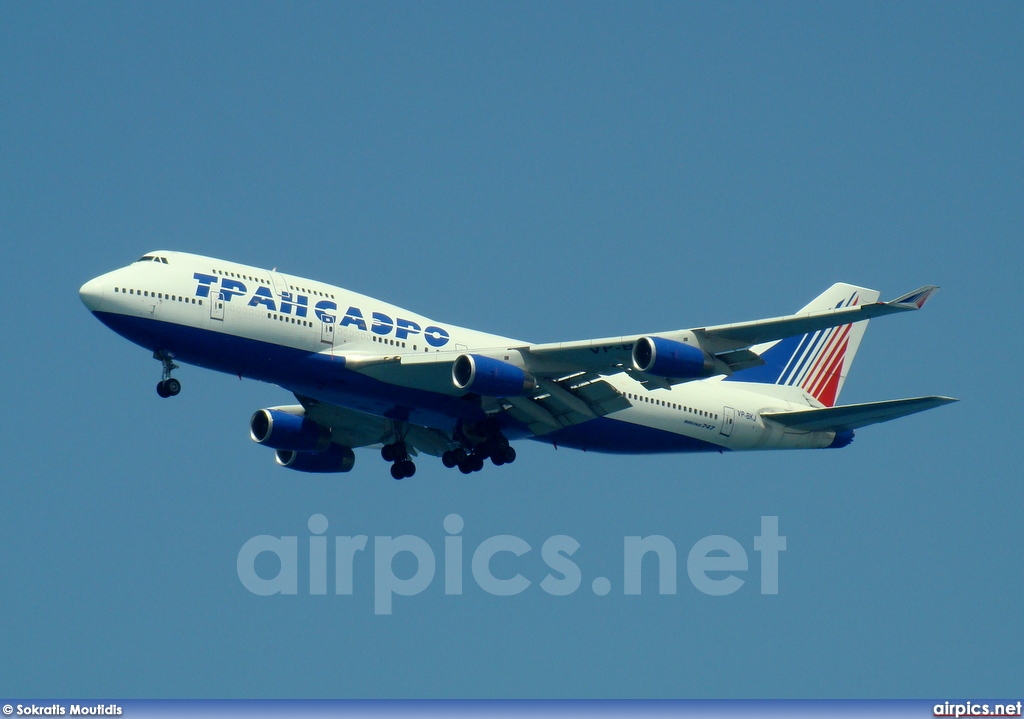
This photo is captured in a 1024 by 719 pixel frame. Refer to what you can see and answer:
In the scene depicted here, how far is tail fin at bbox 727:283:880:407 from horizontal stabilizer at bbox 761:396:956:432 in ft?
9.36

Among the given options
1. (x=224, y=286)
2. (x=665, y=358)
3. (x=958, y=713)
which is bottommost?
(x=958, y=713)

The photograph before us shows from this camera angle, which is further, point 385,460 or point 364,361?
point 385,460

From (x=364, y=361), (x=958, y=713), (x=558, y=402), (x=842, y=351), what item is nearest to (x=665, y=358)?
(x=558, y=402)

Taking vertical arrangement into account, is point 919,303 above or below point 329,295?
below

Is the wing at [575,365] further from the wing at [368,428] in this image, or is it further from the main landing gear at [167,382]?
the main landing gear at [167,382]

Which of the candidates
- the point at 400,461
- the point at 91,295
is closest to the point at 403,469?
the point at 400,461

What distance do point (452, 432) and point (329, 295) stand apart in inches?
263

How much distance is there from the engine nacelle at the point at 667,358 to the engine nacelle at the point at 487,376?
3696 millimetres

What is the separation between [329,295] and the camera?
43.3m

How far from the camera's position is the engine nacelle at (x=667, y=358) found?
4044 centimetres

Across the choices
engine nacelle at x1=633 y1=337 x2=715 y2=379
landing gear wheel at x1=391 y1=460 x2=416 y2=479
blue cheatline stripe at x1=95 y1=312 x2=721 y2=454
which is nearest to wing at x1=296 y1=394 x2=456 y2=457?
landing gear wheel at x1=391 y1=460 x2=416 y2=479

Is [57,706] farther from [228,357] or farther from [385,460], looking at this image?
[385,460]

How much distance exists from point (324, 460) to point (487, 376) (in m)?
11.8

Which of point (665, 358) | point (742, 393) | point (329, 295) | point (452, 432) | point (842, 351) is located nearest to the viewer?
point (665, 358)
